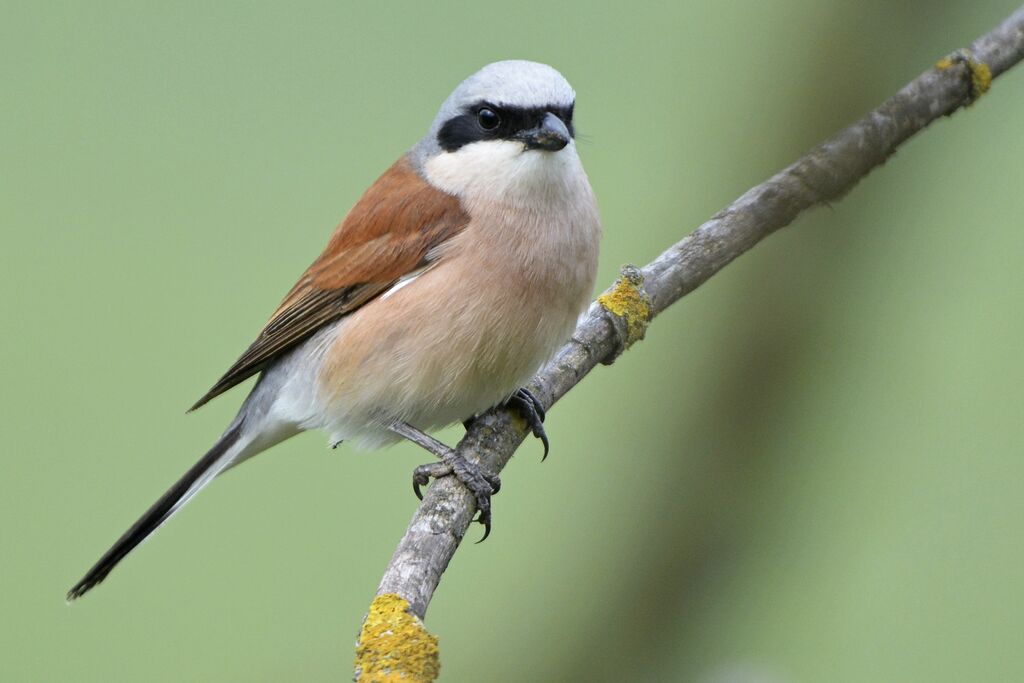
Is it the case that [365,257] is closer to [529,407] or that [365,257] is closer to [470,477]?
[529,407]

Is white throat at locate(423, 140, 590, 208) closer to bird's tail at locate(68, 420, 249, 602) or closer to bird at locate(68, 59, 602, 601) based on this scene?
bird at locate(68, 59, 602, 601)

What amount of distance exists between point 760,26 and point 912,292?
598 mm

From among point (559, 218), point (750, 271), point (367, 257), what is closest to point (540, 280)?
point (559, 218)

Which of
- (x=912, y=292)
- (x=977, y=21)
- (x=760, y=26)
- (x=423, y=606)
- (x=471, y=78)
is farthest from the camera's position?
(x=471, y=78)

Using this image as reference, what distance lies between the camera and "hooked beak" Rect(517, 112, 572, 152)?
6.58ft

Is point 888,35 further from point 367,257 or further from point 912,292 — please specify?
point 367,257

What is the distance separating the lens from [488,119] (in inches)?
83.9

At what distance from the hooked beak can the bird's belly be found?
27cm

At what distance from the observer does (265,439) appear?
235cm

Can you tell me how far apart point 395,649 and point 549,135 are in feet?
3.58

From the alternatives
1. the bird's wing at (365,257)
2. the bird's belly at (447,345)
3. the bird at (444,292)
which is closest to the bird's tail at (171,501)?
the bird at (444,292)

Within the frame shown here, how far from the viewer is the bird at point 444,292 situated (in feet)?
6.85

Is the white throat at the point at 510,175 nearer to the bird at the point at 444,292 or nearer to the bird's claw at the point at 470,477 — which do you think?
the bird at the point at 444,292

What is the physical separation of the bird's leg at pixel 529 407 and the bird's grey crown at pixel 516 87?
61 centimetres
